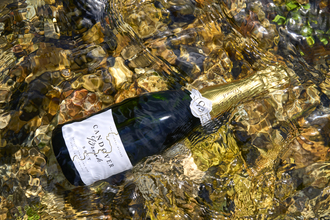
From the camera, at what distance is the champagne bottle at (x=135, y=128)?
1043 millimetres

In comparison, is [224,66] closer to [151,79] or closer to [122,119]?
[151,79]

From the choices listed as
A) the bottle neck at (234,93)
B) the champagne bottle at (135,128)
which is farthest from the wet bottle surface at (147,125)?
the bottle neck at (234,93)

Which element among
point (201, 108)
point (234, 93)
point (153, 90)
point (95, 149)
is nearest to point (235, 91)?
point (234, 93)

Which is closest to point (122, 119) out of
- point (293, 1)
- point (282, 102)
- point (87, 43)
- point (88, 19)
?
point (87, 43)

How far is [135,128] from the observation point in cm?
120

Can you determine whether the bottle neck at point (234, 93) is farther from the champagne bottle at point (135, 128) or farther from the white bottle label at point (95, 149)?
the white bottle label at point (95, 149)

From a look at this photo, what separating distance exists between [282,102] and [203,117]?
27.6 inches

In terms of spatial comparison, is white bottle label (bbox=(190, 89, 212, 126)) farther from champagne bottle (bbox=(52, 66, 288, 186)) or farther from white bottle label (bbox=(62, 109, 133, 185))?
white bottle label (bbox=(62, 109, 133, 185))

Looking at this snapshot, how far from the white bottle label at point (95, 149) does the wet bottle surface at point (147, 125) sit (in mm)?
69

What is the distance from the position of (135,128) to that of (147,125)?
0.06m

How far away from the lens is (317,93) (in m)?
1.71

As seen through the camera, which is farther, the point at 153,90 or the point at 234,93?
the point at 153,90

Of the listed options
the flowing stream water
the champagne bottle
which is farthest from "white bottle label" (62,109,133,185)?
the flowing stream water

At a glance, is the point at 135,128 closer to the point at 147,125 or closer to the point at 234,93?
the point at 147,125
